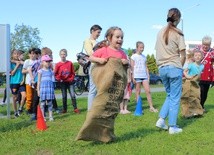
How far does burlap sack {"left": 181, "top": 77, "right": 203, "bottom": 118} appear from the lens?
8.37m

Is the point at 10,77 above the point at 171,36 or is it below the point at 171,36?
below

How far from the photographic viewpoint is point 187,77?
8789 millimetres

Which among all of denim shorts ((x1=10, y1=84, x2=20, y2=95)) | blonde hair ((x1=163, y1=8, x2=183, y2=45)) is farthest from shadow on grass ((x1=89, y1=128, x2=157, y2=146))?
denim shorts ((x1=10, y1=84, x2=20, y2=95))

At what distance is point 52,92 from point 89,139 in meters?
3.62

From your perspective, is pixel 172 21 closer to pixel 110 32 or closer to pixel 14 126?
pixel 110 32

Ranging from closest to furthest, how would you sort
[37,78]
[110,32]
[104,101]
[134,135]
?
1. [104,101]
2. [110,32]
3. [134,135]
4. [37,78]

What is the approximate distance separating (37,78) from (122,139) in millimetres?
3959

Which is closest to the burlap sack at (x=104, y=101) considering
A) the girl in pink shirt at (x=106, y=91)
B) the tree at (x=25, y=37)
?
the girl in pink shirt at (x=106, y=91)

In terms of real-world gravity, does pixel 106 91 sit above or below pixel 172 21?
below

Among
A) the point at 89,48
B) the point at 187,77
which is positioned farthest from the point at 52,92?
the point at 187,77

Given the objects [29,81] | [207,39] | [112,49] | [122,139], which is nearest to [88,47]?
[29,81]

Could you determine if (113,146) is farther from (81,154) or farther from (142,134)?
(142,134)

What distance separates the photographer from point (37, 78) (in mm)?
9391

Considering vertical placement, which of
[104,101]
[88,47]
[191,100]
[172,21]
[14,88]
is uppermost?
[172,21]
